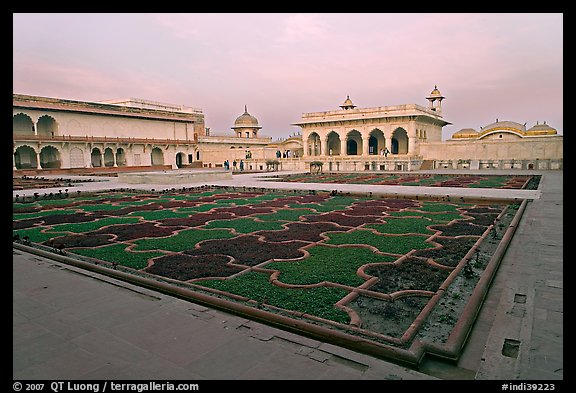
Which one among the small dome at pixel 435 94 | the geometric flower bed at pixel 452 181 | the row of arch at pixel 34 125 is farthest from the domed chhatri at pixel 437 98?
the row of arch at pixel 34 125

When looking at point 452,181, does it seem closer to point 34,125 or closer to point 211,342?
point 211,342

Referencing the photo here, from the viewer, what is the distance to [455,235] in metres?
6.46

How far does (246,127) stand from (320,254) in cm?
5418

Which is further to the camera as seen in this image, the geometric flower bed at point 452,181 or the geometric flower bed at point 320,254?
the geometric flower bed at point 452,181

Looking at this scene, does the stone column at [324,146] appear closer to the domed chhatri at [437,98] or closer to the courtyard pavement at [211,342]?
the domed chhatri at [437,98]

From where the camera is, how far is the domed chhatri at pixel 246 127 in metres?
58.0

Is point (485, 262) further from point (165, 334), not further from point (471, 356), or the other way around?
point (165, 334)

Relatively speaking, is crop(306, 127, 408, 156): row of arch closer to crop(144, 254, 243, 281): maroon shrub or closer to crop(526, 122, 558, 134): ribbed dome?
crop(526, 122, 558, 134): ribbed dome

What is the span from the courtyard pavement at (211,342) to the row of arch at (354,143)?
1477 inches

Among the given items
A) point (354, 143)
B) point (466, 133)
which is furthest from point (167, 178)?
point (466, 133)

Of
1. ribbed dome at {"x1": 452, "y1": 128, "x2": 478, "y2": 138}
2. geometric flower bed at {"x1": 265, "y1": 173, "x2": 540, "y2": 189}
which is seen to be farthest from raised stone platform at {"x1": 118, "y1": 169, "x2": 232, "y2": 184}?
ribbed dome at {"x1": 452, "y1": 128, "x2": 478, "y2": 138}
